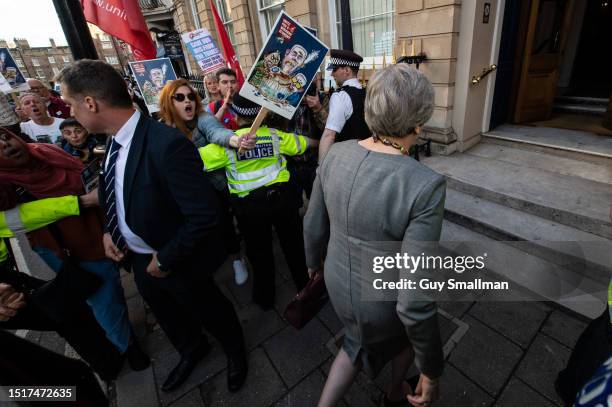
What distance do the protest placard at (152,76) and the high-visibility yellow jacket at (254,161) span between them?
2.01 m

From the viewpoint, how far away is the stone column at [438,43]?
3.97m

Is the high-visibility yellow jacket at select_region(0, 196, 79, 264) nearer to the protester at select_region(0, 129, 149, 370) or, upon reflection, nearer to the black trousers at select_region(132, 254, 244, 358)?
the protester at select_region(0, 129, 149, 370)

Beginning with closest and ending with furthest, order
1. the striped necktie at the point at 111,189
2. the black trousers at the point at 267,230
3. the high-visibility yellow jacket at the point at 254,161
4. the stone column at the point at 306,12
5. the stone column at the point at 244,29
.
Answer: the striped necktie at the point at 111,189 → the high-visibility yellow jacket at the point at 254,161 → the black trousers at the point at 267,230 → the stone column at the point at 306,12 → the stone column at the point at 244,29

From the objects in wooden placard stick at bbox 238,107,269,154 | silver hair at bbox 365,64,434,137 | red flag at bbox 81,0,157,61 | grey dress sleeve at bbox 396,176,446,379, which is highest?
red flag at bbox 81,0,157,61

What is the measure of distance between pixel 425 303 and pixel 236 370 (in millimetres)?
1667

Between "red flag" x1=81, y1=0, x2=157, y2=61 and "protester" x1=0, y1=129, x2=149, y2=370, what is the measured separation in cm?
195

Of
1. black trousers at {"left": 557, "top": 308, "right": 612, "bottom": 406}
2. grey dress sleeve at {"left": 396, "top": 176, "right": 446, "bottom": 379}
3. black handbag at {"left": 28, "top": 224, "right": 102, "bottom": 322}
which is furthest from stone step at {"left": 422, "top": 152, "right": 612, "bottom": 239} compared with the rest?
black handbag at {"left": 28, "top": 224, "right": 102, "bottom": 322}

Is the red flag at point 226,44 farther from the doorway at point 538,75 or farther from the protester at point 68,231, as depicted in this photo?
the doorway at point 538,75

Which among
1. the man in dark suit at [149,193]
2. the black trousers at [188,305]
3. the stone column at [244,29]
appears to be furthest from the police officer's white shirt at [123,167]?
the stone column at [244,29]

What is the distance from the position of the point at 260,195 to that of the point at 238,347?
1145 millimetres

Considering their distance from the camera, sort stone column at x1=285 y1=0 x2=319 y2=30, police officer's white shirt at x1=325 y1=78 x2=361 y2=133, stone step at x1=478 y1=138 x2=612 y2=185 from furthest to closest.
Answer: stone column at x1=285 y1=0 x2=319 y2=30
stone step at x1=478 y1=138 x2=612 y2=185
police officer's white shirt at x1=325 y1=78 x2=361 y2=133

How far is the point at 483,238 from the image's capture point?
3.22 m

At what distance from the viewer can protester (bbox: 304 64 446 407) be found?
1104mm

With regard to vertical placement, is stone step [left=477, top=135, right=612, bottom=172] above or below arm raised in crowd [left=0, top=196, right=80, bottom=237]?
below
